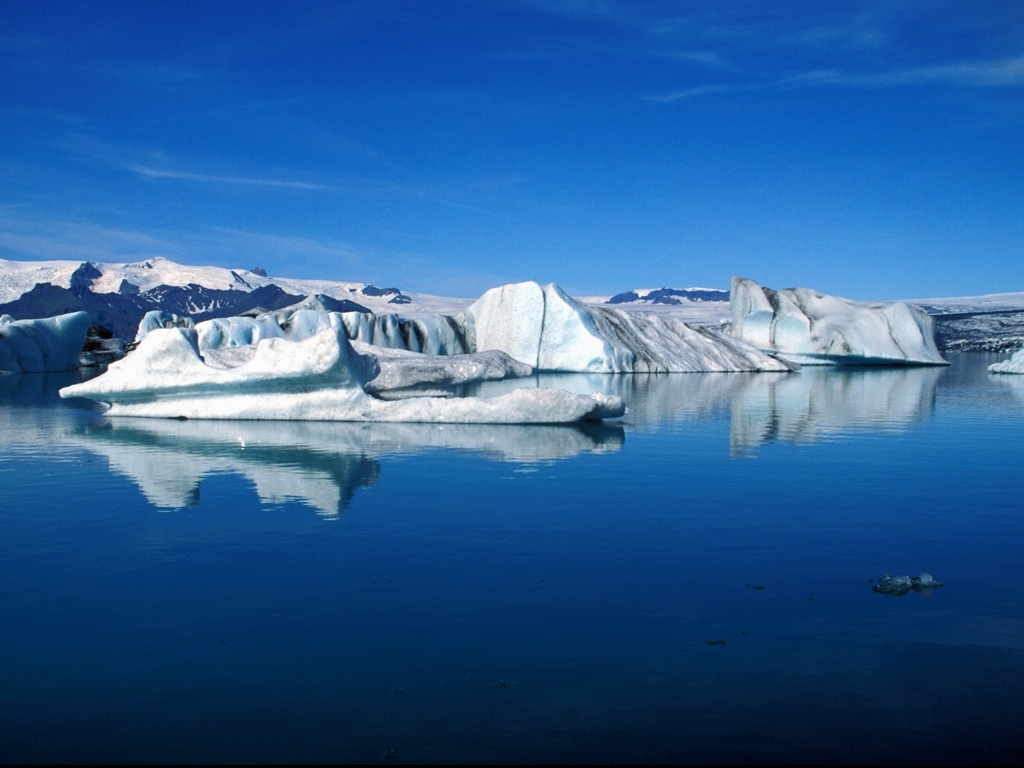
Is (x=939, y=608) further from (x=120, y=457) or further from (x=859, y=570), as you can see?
(x=120, y=457)

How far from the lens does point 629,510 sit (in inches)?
239

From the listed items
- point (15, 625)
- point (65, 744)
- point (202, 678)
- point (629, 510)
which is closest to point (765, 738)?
point (202, 678)

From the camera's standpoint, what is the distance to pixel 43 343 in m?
31.6

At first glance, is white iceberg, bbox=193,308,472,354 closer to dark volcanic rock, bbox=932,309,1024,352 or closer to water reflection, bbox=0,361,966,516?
water reflection, bbox=0,361,966,516

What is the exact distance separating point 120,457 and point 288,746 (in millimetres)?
6512

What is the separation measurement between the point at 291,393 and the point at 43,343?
23.7 meters

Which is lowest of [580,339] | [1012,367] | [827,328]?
[1012,367]

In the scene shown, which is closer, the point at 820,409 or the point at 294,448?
the point at 294,448

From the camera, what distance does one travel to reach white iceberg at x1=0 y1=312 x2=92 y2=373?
98.3 ft

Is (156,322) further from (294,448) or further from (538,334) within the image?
(294,448)

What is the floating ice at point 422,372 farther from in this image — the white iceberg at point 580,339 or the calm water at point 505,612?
the calm water at point 505,612

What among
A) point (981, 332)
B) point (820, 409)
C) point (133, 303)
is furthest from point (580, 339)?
point (133, 303)

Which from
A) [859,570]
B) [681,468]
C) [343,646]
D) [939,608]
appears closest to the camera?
[343,646]

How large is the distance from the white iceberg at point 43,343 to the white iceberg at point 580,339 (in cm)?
1428
